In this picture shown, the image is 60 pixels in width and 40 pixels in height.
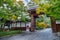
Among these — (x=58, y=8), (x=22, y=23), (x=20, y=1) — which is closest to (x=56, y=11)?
(x=58, y=8)

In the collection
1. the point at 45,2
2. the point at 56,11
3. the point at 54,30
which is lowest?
the point at 54,30

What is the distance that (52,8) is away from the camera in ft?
45.4

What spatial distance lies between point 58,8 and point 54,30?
1419cm

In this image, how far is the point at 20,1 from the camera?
1185 inches

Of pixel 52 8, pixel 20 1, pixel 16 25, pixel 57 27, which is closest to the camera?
pixel 52 8

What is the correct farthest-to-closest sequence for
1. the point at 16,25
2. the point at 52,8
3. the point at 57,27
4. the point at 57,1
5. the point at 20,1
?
the point at 16,25 → the point at 20,1 → the point at 57,27 → the point at 52,8 → the point at 57,1

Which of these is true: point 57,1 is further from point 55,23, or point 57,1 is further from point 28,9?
point 28,9

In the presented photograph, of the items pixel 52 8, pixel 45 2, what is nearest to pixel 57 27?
pixel 45 2

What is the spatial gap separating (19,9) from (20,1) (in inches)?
95.5

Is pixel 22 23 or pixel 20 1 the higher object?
pixel 20 1

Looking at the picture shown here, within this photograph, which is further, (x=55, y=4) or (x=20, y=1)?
(x=20, y=1)

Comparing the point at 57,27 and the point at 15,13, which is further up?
the point at 15,13

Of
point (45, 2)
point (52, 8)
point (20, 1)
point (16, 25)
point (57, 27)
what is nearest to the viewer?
point (52, 8)

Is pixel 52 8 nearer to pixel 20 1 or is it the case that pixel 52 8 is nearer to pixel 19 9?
pixel 19 9
